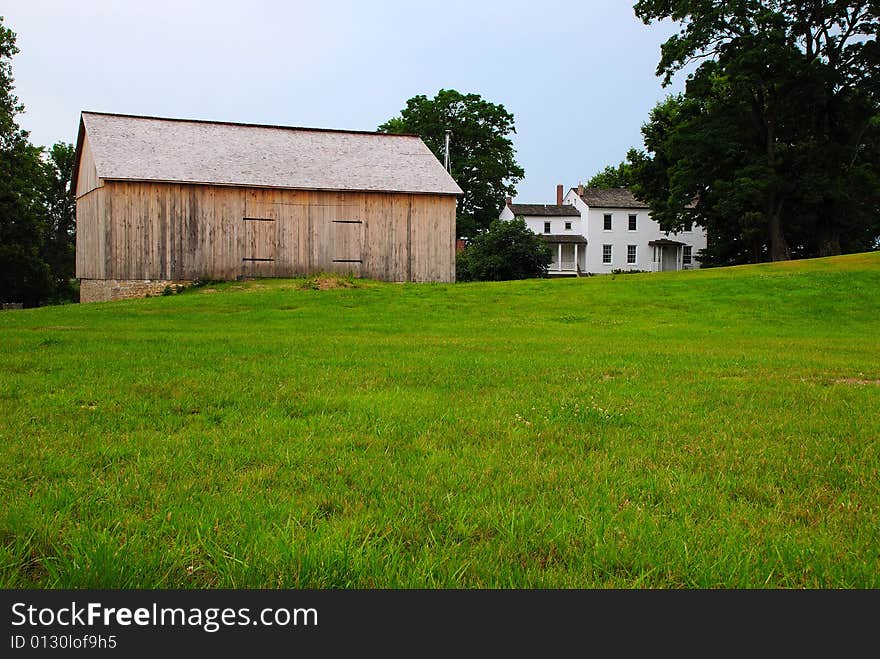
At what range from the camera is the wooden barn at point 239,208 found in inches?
1307

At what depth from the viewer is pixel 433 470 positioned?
4.32 m

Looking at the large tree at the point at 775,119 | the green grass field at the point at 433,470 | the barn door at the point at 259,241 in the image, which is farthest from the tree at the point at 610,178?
the green grass field at the point at 433,470

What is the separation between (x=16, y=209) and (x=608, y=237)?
50.0 meters

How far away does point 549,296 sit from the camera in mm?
25719

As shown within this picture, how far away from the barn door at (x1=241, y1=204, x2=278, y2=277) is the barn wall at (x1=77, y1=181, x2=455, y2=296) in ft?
0.16

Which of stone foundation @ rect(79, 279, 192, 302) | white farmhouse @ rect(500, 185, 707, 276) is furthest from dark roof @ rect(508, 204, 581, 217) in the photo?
stone foundation @ rect(79, 279, 192, 302)

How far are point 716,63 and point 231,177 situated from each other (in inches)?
1057

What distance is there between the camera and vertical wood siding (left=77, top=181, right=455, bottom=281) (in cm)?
3309

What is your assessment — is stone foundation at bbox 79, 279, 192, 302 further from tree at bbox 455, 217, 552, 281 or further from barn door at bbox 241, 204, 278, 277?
tree at bbox 455, 217, 552, 281

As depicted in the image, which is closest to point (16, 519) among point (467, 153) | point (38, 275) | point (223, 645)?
point (223, 645)

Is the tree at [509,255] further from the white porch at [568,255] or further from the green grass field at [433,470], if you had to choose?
the green grass field at [433,470]

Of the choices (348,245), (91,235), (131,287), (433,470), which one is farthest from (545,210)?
(433,470)

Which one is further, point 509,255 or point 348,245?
point 509,255

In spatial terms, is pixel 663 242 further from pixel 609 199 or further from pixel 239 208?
pixel 239 208
